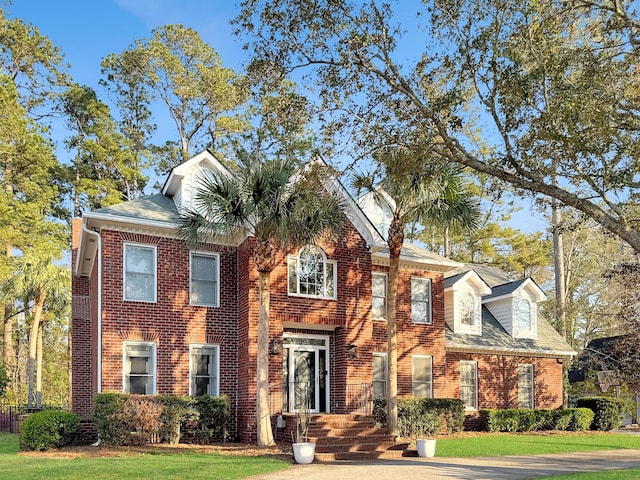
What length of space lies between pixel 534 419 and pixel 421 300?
20.8 ft

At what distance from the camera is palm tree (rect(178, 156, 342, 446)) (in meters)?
17.5

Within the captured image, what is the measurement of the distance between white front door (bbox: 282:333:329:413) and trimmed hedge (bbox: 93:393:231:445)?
235 cm

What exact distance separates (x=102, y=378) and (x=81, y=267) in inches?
253

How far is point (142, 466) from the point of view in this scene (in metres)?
13.5

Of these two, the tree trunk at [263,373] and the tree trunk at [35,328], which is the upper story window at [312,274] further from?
the tree trunk at [35,328]

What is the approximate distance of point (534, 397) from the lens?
27.5m

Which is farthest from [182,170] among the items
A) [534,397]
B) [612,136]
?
[534,397]

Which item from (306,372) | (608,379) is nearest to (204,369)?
(306,372)

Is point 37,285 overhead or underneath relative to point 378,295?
overhead

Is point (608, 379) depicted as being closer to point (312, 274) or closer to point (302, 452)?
point (312, 274)

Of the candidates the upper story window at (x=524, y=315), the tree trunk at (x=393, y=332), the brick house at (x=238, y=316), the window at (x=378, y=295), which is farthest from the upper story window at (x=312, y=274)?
the upper story window at (x=524, y=315)

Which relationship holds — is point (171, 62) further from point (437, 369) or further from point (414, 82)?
point (414, 82)

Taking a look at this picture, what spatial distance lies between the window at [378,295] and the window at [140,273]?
7.22 meters

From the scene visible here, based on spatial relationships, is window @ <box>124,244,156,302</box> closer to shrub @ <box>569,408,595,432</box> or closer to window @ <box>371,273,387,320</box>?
window @ <box>371,273,387,320</box>
